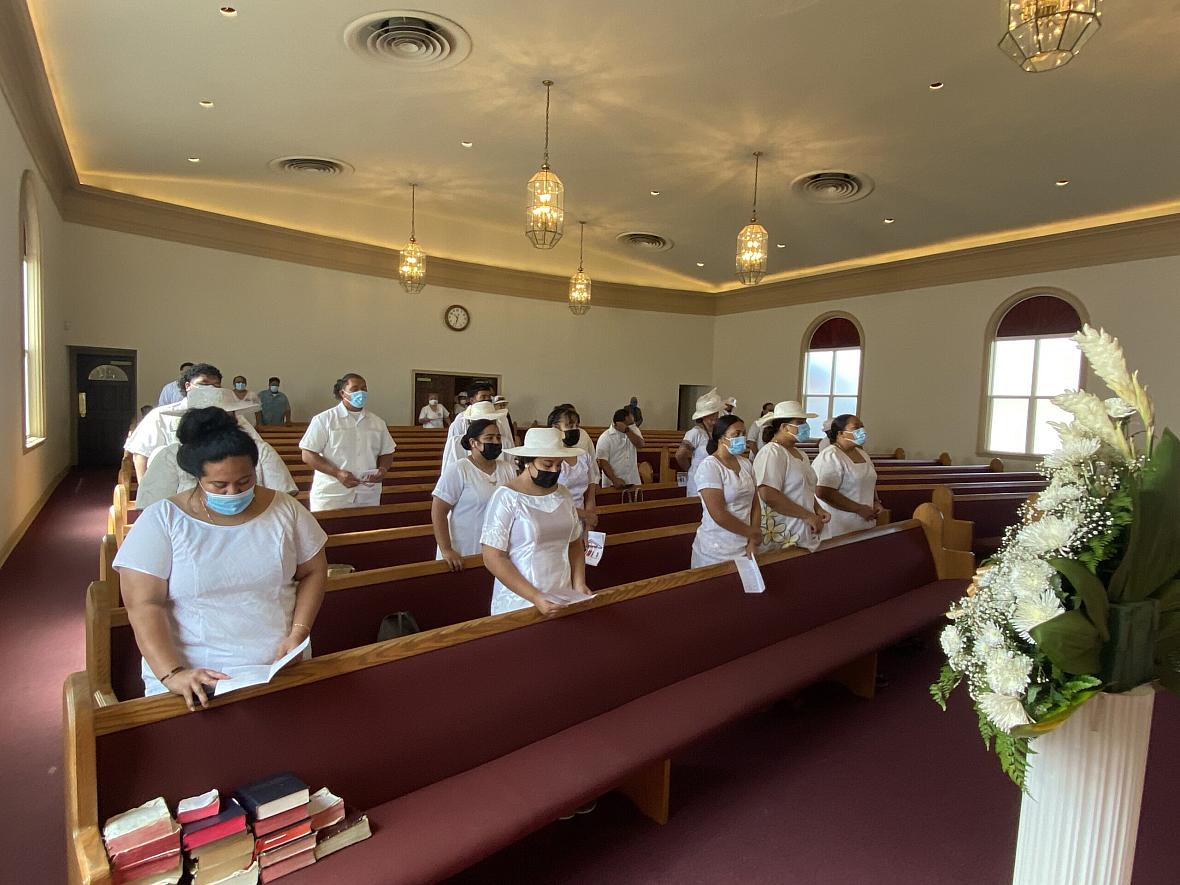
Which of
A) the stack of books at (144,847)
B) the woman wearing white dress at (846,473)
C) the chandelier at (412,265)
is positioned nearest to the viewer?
the stack of books at (144,847)

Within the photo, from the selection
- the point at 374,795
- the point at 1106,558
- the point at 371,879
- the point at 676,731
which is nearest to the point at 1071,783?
the point at 1106,558

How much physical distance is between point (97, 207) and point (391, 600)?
1013cm

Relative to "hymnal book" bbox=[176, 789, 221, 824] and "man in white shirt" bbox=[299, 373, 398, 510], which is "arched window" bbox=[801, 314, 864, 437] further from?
"hymnal book" bbox=[176, 789, 221, 824]

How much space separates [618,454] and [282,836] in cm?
453

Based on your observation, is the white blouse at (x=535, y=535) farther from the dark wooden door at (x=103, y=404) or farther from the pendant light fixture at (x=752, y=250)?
A: the dark wooden door at (x=103, y=404)

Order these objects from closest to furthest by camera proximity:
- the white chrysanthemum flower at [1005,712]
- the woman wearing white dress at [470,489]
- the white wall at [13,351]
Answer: the white chrysanthemum flower at [1005,712]
the woman wearing white dress at [470,489]
the white wall at [13,351]

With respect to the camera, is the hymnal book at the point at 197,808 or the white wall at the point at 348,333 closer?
the hymnal book at the point at 197,808

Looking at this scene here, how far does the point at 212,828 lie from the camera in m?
1.41

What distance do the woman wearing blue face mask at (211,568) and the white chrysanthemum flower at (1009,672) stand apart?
157cm

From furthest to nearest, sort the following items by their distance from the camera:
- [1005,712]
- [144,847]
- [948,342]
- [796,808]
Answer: [948,342] → [796,808] → [144,847] → [1005,712]

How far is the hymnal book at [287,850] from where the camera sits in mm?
1454

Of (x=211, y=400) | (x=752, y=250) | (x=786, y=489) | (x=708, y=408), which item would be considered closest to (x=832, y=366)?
(x=752, y=250)

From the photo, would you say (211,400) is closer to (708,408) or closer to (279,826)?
(279,826)

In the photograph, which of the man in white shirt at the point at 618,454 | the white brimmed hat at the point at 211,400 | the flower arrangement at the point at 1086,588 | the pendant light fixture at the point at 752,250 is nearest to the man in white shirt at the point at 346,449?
the white brimmed hat at the point at 211,400
